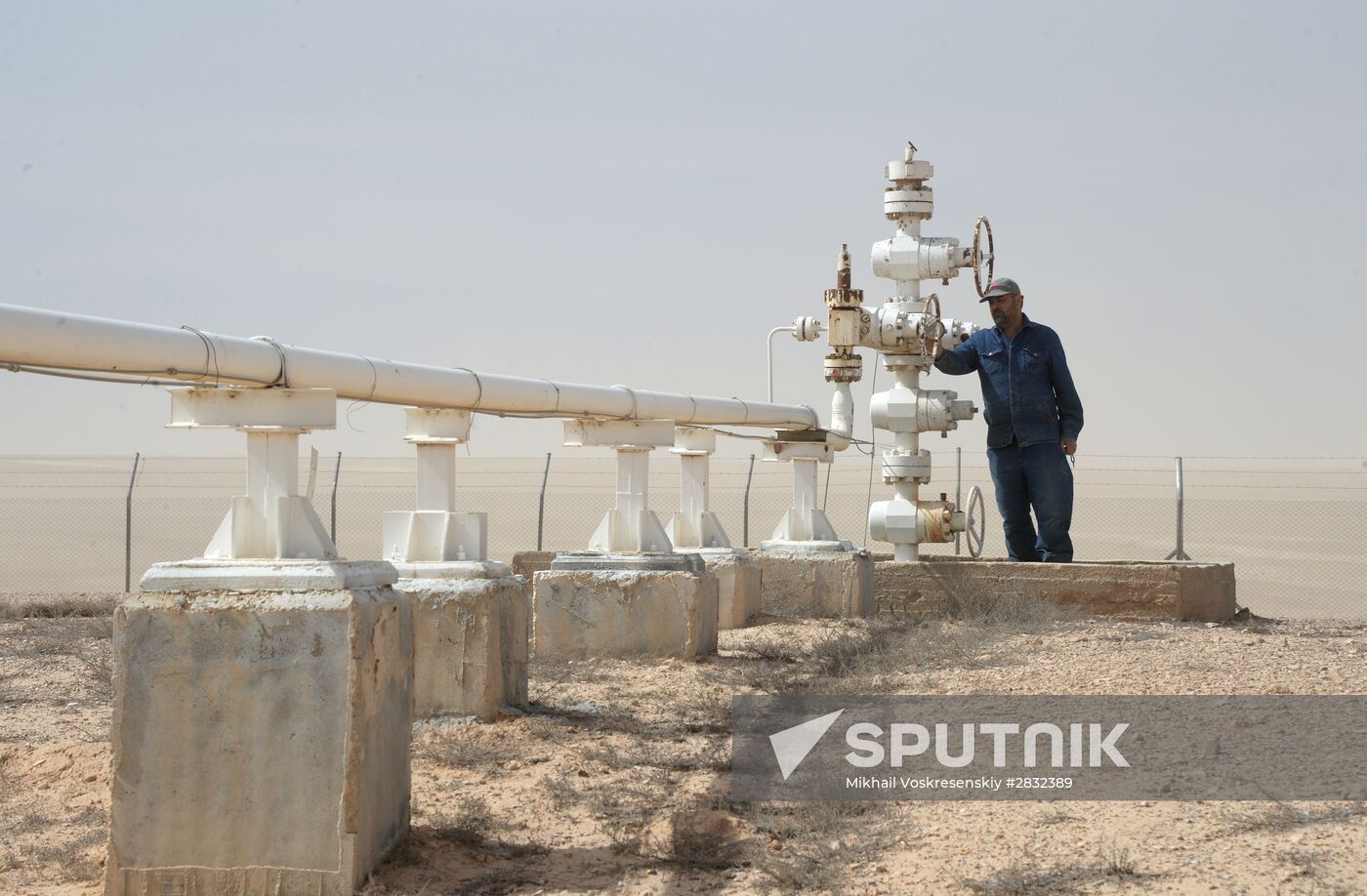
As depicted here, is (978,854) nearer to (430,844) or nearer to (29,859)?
(430,844)

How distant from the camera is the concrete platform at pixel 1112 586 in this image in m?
10.0

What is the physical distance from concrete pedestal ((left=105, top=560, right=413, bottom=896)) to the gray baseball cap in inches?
280

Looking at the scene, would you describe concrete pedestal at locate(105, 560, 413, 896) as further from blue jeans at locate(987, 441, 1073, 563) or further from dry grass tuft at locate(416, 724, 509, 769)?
blue jeans at locate(987, 441, 1073, 563)

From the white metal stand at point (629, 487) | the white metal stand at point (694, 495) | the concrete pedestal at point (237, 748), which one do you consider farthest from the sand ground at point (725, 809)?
the white metal stand at point (694, 495)

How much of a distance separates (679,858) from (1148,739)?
188 centimetres

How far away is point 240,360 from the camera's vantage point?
15.1 feet

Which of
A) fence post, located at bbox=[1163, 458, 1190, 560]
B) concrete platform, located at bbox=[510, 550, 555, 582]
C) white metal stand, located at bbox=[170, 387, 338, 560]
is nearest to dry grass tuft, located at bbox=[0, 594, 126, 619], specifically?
concrete platform, located at bbox=[510, 550, 555, 582]

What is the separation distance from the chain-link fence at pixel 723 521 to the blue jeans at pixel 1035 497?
3794 millimetres

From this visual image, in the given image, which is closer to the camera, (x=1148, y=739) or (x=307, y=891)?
(x=307, y=891)

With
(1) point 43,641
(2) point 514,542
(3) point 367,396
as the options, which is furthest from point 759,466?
(3) point 367,396

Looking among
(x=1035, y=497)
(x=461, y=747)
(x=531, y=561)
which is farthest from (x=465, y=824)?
(x=1035, y=497)

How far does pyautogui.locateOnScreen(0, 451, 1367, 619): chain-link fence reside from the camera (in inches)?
920

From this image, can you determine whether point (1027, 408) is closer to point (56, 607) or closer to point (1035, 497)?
point (1035, 497)

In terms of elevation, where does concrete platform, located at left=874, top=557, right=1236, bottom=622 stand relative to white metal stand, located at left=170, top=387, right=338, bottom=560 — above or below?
below
